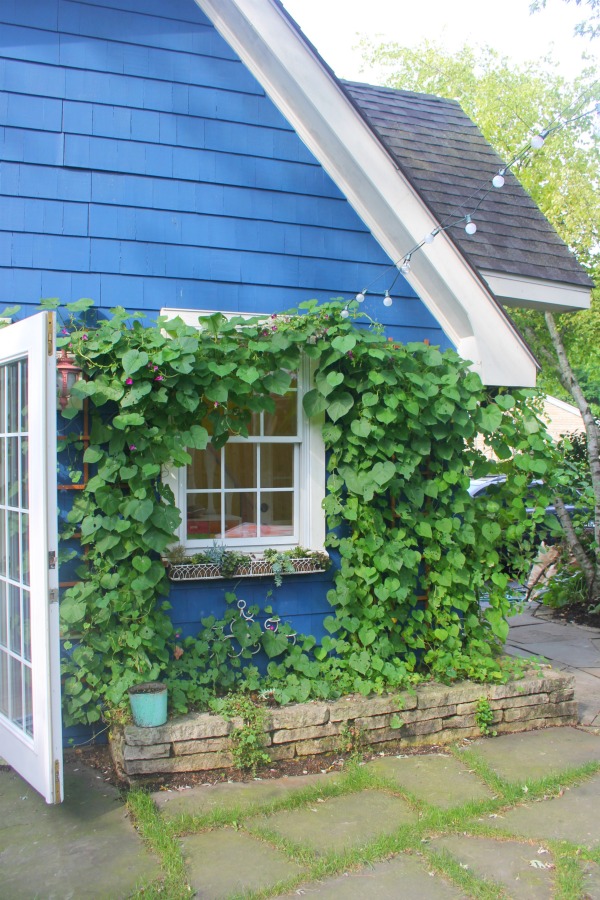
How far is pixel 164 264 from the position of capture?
4.74 metres

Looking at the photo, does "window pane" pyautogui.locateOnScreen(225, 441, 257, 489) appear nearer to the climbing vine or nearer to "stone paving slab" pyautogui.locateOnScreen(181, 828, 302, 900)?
the climbing vine

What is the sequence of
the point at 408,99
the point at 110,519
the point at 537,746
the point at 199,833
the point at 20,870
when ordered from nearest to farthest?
the point at 20,870
the point at 199,833
the point at 110,519
the point at 537,746
the point at 408,99

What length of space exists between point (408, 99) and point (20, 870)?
834cm

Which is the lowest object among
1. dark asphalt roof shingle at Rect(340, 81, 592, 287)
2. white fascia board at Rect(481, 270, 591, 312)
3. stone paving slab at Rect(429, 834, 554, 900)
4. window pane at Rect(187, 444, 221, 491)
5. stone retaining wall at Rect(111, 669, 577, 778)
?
stone paving slab at Rect(429, 834, 554, 900)

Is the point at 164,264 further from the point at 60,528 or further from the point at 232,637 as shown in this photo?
the point at 232,637

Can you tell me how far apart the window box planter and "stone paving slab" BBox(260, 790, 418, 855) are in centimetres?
139

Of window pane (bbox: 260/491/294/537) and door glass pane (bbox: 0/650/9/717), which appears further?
window pane (bbox: 260/491/294/537)

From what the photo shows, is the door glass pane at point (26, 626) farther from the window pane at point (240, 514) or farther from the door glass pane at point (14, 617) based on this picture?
the window pane at point (240, 514)

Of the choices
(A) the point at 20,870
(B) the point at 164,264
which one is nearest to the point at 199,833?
(A) the point at 20,870

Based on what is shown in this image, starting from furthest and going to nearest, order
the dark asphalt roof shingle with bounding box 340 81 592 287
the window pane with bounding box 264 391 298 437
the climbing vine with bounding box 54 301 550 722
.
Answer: the dark asphalt roof shingle with bounding box 340 81 592 287 < the window pane with bounding box 264 391 298 437 < the climbing vine with bounding box 54 301 550 722

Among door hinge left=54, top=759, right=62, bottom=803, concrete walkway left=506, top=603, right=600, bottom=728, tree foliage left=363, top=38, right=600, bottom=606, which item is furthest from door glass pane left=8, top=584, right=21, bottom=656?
tree foliage left=363, top=38, right=600, bottom=606

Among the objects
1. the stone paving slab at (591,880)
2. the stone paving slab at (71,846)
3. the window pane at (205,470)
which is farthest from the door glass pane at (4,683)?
the stone paving slab at (591,880)

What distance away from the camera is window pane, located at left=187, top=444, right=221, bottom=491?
4.91m

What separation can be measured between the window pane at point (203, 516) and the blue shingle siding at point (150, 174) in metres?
1.26
